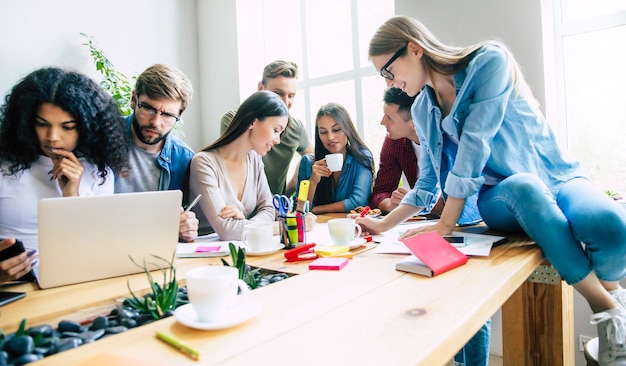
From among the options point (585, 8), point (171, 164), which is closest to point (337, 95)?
point (585, 8)

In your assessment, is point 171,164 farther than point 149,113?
Yes

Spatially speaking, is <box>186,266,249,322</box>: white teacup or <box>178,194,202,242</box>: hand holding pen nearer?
<box>186,266,249,322</box>: white teacup

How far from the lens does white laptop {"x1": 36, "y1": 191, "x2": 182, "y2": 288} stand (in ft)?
2.71

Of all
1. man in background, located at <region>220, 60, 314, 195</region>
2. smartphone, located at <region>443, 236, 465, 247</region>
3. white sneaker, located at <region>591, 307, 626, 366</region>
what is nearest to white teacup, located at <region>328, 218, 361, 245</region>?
smartphone, located at <region>443, 236, 465, 247</region>

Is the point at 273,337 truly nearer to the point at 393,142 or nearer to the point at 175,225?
the point at 175,225

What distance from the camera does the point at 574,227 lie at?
0.96 meters

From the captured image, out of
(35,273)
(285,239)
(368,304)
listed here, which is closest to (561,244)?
(368,304)

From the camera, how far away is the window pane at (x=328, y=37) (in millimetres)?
3404

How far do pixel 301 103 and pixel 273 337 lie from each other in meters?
3.33

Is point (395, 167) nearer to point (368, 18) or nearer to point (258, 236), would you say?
point (258, 236)

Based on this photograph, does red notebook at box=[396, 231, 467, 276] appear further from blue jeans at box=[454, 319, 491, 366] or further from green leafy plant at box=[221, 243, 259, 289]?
blue jeans at box=[454, 319, 491, 366]

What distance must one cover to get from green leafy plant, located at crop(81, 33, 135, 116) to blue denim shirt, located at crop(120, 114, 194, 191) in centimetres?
156

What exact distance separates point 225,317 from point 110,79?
123 inches

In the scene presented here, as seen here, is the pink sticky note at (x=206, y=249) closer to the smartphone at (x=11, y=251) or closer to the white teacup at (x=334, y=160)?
the smartphone at (x=11, y=251)
